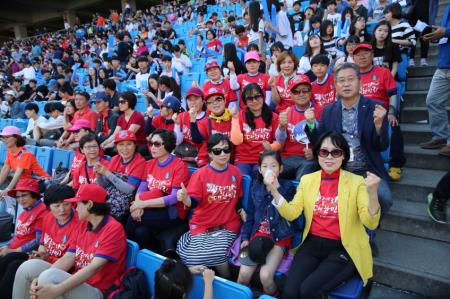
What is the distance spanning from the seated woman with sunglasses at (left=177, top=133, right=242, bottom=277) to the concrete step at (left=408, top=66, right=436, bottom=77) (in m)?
3.41

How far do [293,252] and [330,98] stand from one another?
188 centimetres

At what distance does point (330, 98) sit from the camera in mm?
3557

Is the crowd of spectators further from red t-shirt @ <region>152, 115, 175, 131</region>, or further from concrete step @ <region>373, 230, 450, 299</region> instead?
concrete step @ <region>373, 230, 450, 299</region>

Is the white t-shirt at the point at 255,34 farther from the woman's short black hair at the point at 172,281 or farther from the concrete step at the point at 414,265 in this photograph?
the woman's short black hair at the point at 172,281

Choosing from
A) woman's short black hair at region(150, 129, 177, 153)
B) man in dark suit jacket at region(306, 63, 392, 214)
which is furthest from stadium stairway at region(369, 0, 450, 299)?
woman's short black hair at region(150, 129, 177, 153)

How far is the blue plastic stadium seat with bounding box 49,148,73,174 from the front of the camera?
5242 millimetres

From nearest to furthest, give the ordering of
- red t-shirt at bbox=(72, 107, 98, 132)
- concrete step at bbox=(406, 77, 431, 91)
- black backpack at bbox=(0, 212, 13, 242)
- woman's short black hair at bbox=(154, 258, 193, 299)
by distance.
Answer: woman's short black hair at bbox=(154, 258, 193, 299)
black backpack at bbox=(0, 212, 13, 242)
concrete step at bbox=(406, 77, 431, 91)
red t-shirt at bbox=(72, 107, 98, 132)

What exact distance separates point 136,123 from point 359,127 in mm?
3186

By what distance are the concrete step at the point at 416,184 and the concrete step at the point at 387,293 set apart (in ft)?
3.20

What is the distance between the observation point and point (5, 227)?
3.98 metres

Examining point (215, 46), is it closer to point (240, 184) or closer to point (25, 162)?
point (25, 162)

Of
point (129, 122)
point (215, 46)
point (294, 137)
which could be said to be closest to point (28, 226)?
point (129, 122)

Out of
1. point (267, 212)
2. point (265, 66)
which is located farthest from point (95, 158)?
point (265, 66)

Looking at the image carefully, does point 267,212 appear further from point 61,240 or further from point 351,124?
point 61,240
